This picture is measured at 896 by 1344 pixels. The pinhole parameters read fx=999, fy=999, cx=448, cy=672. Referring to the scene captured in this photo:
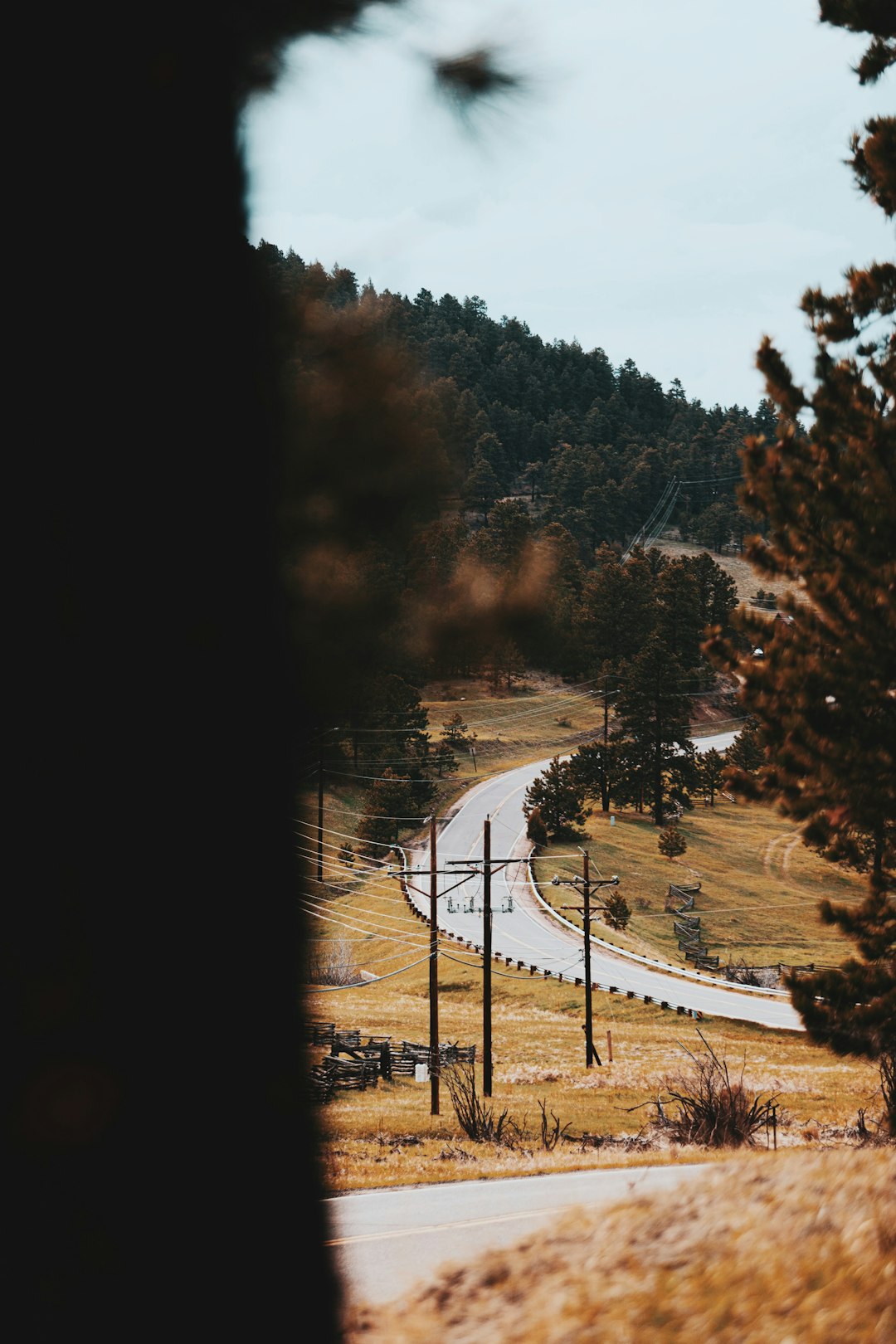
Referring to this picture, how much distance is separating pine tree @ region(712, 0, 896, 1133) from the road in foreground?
2494mm

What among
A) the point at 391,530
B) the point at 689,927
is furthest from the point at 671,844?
the point at 391,530

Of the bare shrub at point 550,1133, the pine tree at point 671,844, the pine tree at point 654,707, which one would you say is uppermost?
the pine tree at point 654,707

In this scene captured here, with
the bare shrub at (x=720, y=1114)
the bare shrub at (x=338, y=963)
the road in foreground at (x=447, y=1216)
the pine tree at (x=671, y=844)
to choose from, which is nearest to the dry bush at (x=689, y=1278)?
the road in foreground at (x=447, y=1216)

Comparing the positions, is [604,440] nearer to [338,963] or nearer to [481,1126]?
[338,963]

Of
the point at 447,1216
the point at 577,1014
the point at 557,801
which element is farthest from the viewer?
the point at 557,801

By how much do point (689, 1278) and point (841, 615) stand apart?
4744 millimetres

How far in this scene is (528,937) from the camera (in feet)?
151

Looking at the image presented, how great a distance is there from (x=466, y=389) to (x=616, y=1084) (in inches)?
976

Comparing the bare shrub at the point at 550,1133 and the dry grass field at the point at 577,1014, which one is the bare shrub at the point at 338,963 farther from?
the bare shrub at the point at 550,1133

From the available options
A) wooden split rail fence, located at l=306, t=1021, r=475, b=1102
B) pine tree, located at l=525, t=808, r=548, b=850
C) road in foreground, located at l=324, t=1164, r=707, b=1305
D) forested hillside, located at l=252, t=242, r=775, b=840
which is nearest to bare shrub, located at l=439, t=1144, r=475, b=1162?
road in foreground, located at l=324, t=1164, r=707, b=1305

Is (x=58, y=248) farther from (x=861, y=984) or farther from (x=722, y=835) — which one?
(x=722, y=835)

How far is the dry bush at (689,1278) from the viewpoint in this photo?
508cm

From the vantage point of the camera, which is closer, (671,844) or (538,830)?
(671,844)

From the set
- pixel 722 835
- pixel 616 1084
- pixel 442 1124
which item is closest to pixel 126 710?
pixel 442 1124
